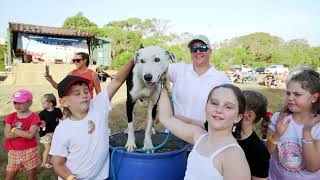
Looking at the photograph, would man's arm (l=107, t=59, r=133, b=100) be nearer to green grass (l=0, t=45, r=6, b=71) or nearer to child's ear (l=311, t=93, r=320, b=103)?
child's ear (l=311, t=93, r=320, b=103)

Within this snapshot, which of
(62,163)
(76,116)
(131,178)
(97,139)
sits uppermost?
(76,116)

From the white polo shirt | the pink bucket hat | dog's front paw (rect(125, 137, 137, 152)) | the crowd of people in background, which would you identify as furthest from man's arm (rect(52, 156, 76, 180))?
the pink bucket hat

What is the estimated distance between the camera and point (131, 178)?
261cm

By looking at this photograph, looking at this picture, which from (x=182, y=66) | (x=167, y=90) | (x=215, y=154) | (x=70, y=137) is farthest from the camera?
(x=182, y=66)

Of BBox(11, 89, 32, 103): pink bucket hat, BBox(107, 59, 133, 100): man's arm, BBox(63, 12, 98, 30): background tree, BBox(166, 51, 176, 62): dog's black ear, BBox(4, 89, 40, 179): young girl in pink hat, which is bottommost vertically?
BBox(4, 89, 40, 179): young girl in pink hat

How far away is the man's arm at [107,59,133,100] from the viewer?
2721mm

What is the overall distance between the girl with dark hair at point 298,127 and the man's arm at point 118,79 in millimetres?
1266

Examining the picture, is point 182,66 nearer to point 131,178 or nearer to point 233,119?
point 131,178

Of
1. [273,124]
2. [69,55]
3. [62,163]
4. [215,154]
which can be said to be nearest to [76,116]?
[62,163]

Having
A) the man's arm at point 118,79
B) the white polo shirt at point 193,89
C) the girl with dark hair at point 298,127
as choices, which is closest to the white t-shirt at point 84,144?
the man's arm at point 118,79

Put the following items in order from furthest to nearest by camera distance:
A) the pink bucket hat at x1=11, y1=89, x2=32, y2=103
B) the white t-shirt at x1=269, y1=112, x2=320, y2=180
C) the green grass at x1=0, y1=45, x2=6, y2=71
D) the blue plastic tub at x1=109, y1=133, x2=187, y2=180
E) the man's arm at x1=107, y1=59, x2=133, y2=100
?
the green grass at x1=0, y1=45, x2=6, y2=71 < the pink bucket hat at x1=11, y1=89, x2=32, y2=103 < the man's arm at x1=107, y1=59, x2=133, y2=100 < the blue plastic tub at x1=109, y1=133, x2=187, y2=180 < the white t-shirt at x1=269, y1=112, x2=320, y2=180

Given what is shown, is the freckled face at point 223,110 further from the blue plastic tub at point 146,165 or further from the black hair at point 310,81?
the blue plastic tub at point 146,165

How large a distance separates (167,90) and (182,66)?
1.93ft

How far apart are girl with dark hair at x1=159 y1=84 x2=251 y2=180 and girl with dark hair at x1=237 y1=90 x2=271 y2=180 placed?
0.88ft
